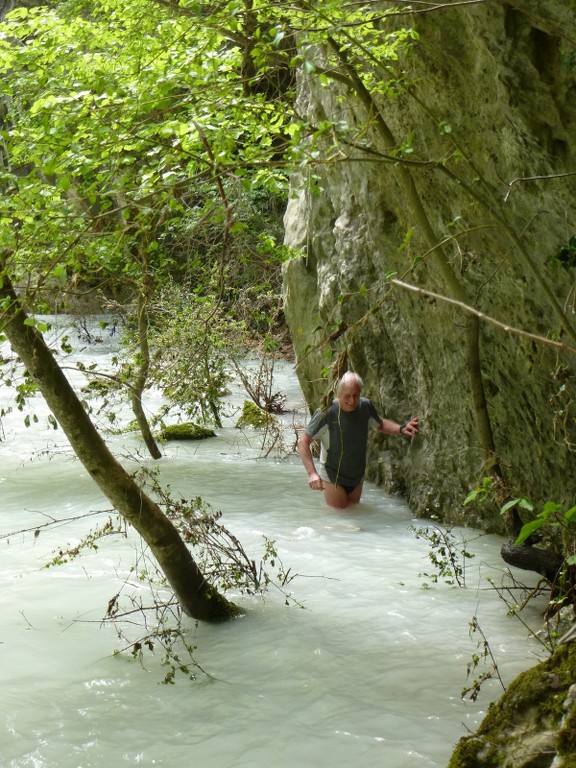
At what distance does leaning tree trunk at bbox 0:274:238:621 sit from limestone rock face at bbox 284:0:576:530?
1.49 meters

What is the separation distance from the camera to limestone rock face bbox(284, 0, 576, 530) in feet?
17.9

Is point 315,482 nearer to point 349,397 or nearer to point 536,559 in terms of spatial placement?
point 349,397

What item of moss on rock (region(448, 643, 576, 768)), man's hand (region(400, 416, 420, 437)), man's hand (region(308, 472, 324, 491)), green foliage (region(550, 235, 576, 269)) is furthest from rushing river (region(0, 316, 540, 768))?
green foliage (region(550, 235, 576, 269))

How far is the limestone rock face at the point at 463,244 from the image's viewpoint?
544cm

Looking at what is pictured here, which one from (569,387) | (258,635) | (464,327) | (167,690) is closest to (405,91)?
(464,327)

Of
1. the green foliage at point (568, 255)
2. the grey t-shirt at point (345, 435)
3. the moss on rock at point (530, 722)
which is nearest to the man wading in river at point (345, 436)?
the grey t-shirt at point (345, 435)

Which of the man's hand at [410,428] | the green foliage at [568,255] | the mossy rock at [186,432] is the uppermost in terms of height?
the green foliage at [568,255]

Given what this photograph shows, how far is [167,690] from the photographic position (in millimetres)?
5000

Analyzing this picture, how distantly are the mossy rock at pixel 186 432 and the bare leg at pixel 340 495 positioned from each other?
4.45 m

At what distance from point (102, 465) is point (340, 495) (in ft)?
14.1

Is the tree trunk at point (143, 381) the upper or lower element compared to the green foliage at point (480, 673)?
upper

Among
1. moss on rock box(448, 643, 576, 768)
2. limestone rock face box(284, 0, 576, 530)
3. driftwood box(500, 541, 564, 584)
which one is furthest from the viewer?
driftwood box(500, 541, 564, 584)

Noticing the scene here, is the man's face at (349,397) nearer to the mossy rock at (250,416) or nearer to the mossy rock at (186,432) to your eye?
the mossy rock at (250,416)

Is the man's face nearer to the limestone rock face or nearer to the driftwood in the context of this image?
the limestone rock face
